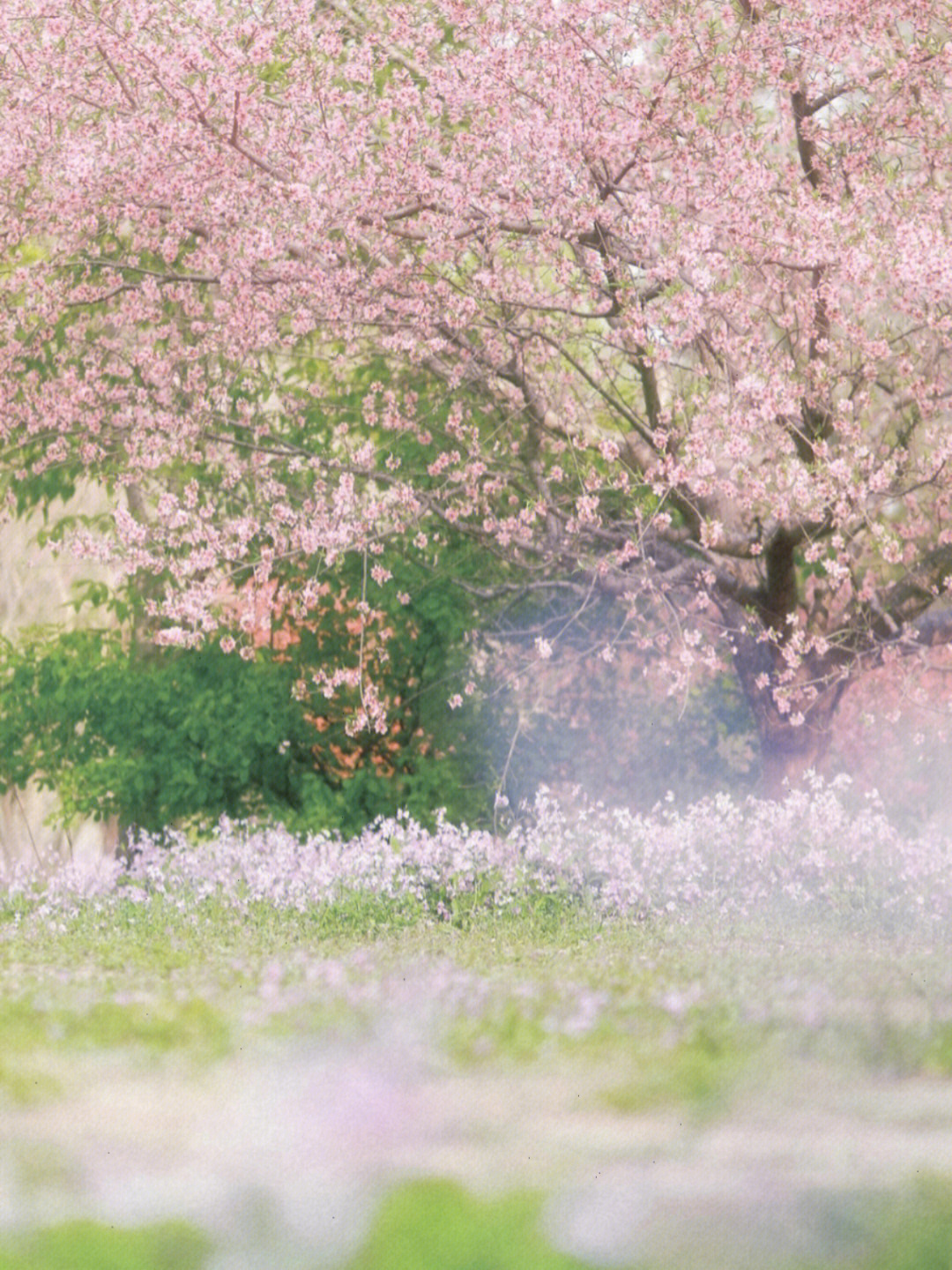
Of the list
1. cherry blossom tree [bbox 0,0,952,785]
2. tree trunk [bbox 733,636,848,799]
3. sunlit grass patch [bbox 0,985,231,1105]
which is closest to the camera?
sunlit grass patch [bbox 0,985,231,1105]

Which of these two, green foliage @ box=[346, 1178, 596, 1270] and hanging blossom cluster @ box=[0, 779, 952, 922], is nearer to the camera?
green foliage @ box=[346, 1178, 596, 1270]

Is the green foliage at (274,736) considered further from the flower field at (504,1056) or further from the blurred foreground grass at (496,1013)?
the blurred foreground grass at (496,1013)

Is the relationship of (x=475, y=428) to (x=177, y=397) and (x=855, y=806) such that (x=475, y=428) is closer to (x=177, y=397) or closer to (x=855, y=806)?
(x=177, y=397)

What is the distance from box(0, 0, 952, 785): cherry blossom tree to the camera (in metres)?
8.64

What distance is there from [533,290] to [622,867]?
381cm

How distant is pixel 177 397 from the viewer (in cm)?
1146

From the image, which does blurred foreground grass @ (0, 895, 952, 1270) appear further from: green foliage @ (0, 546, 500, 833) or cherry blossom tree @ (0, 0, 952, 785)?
green foliage @ (0, 546, 500, 833)

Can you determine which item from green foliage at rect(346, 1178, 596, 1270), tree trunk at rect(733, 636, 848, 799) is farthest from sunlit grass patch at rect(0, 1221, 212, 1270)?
tree trunk at rect(733, 636, 848, 799)

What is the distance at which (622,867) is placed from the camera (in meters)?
9.69

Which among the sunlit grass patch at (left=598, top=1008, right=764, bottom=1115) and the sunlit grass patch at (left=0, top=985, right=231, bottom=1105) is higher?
the sunlit grass patch at (left=598, top=1008, right=764, bottom=1115)

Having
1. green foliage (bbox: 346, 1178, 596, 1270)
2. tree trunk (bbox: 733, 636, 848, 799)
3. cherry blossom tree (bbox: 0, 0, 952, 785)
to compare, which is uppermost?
cherry blossom tree (bbox: 0, 0, 952, 785)

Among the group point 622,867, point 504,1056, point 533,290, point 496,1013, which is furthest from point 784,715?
point 504,1056

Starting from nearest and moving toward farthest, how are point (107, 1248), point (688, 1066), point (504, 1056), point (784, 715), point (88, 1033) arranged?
1. point (107, 1248)
2. point (688, 1066)
3. point (504, 1056)
4. point (88, 1033)
5. point (784, 715)

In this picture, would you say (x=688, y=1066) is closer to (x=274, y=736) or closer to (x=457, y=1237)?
(x=457, y=1237)
